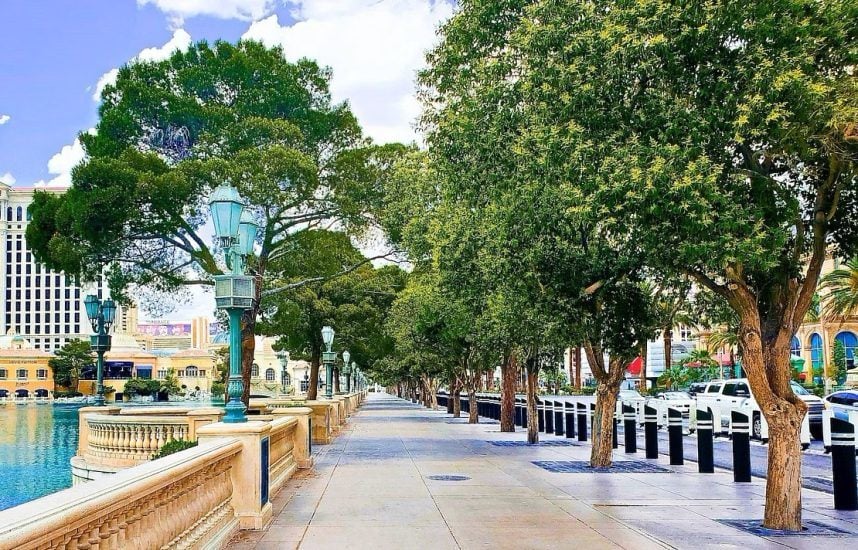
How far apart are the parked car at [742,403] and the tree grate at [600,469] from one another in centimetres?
776

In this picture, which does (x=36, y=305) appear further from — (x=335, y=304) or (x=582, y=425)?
(x=582, y=425)

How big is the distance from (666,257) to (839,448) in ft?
12.6

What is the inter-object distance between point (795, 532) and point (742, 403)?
1823 cm

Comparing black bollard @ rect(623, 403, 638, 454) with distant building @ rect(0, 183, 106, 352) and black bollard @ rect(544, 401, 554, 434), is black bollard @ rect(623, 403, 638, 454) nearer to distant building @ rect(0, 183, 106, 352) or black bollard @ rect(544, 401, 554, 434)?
black bollard @ rect(544, 401, 554, 434)

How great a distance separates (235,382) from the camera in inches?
460

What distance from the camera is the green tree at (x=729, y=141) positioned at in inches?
383

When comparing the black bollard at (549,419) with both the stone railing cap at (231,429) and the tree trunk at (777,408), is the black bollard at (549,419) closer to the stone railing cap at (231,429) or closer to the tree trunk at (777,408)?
the tree trunk at (777,408)

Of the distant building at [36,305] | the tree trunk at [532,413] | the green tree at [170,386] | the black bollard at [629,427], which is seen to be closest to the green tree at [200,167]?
the tree trunk at [532,413]

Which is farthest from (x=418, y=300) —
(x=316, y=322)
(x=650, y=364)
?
(x=650, y=364)

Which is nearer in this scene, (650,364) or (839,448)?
(839,448)

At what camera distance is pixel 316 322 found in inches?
1810

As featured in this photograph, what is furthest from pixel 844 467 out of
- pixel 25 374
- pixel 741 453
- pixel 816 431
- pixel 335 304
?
pixel 25 374

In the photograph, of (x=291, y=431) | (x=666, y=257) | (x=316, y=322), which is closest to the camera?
(x=666, y=257)

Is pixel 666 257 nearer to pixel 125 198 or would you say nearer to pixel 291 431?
pixel 291 431
